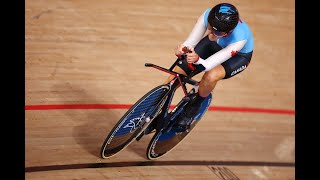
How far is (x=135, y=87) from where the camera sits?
193 inches

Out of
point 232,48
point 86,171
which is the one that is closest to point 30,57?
point 86,171

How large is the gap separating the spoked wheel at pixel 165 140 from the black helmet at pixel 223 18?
1.01 metres

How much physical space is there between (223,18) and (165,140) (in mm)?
1365

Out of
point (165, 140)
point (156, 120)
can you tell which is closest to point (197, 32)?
point (156, 120)

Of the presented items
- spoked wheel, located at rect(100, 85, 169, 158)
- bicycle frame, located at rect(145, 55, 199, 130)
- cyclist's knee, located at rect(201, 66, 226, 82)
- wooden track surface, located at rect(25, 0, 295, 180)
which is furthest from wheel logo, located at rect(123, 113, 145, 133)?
cyclist's knee, located at rect(201, 66, 226, 82)

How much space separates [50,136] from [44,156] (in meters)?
0.28

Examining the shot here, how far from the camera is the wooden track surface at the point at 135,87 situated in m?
4.10

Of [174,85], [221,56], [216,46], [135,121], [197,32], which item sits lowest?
[135,121]

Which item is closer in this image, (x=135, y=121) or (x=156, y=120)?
(x=135, y=121)

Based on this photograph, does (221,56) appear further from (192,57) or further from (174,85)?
(174,85)

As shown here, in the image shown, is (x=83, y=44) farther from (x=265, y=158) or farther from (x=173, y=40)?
(x=265, y=158)

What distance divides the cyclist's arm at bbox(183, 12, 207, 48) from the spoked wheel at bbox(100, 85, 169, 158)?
38 cm

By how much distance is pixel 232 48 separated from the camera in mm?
3465

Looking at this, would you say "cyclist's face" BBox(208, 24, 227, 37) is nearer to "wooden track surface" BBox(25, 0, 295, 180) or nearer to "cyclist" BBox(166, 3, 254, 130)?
"cyclist" BBox(166, 3, 254, 130)
